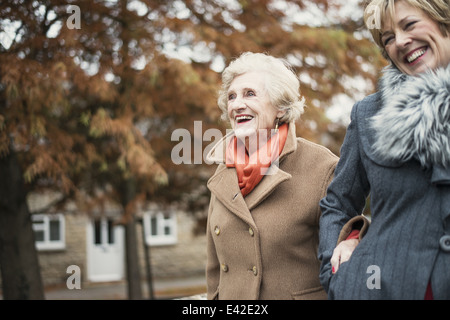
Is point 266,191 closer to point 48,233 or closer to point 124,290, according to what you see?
point 124,290

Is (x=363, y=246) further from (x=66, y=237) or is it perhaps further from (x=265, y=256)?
(x=66, y=237)

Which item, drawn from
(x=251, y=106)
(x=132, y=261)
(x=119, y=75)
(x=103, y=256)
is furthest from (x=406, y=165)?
(x=103, y=256)

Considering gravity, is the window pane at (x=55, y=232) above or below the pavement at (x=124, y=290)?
above

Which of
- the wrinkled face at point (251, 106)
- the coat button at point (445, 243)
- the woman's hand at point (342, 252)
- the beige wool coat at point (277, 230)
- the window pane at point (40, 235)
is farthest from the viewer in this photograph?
the window pane at point (40, 235)

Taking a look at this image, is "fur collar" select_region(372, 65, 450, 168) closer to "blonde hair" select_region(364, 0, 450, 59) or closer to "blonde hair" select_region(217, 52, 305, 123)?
"blonde hair" select_region(364, 0, 450, 59)

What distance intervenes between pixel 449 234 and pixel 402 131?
35cm

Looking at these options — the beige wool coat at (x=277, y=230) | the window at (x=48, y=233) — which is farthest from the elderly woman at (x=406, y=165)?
the window at (x=48, y=233)

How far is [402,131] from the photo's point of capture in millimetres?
1635

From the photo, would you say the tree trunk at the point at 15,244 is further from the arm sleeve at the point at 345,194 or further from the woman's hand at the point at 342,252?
the woman's hand at the point at 342,252

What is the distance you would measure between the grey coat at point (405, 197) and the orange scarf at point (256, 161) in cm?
62

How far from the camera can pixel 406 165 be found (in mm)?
1679

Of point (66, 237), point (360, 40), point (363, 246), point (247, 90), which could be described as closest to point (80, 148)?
point (360, 40)

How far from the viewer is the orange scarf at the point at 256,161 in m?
2.39

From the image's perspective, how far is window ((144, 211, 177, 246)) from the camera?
1858 centimetres
